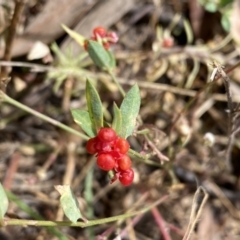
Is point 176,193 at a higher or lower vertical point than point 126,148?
lower

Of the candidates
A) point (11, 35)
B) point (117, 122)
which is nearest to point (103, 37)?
point (11, 35)

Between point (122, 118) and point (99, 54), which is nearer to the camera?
point (122, 118)

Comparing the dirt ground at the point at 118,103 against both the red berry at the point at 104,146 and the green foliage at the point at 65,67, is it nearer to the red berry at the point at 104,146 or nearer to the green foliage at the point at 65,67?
the green foliage at the point at 65,67

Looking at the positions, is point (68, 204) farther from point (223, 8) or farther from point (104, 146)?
point (223, 8)

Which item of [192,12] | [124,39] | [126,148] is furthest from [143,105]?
[126,148]

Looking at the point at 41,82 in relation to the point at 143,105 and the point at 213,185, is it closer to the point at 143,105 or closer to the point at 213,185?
the point at 143,105

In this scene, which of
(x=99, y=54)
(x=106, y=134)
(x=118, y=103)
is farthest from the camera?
(x=118, y=103)

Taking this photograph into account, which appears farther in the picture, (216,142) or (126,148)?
(216,142)
